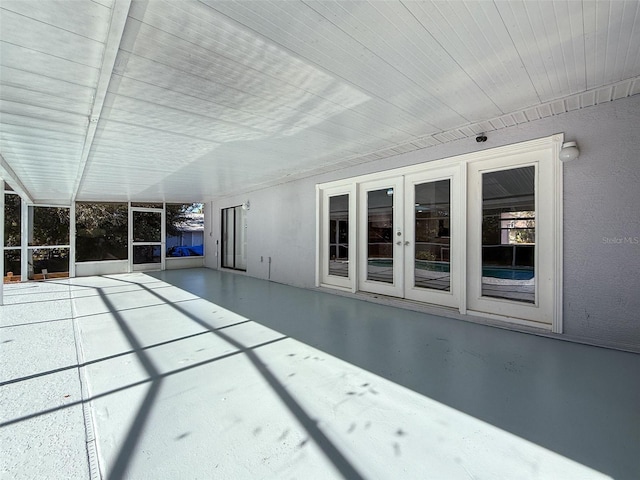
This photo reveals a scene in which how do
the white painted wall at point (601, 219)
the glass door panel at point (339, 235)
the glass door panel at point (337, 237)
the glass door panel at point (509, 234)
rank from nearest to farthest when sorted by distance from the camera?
1. the white painted wall at point (601, 219)
2. the glass door panel at point (509, 234)
3. the glass door panel at point (337, 237)
4. the glass door panel at point (339, 235)

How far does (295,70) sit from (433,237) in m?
3.05

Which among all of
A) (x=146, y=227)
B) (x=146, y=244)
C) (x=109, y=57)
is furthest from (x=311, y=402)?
(x=146, y=227)

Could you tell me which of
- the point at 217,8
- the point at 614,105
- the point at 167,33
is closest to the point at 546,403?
the point at 614,105

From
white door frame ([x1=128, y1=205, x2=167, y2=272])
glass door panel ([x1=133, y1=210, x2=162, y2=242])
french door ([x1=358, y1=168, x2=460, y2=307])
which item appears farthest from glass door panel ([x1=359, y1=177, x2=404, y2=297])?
glass door panel ([x1=133, y1=210, x2=162, y2=242])

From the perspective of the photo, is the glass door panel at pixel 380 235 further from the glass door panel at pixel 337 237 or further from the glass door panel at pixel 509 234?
the glass door panel at pixel 509 234

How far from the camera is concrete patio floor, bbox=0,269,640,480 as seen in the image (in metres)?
1.52

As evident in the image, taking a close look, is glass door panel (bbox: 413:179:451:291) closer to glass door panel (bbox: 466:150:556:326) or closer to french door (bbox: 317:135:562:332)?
french door (bbox: 317:135:562:332)

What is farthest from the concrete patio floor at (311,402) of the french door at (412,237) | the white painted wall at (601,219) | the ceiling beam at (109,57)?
the ceiling beam at (109,57)

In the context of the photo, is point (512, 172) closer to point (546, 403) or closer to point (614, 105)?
point (614, 105)

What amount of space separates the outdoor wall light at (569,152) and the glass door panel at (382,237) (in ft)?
6.79

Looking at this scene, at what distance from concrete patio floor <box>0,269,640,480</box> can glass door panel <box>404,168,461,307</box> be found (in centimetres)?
65

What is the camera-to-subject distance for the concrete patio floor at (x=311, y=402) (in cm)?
152

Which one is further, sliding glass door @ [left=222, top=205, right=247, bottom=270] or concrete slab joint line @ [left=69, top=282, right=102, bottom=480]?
sliding glass door @ [left=222, top=205, right=247, bottom=270]

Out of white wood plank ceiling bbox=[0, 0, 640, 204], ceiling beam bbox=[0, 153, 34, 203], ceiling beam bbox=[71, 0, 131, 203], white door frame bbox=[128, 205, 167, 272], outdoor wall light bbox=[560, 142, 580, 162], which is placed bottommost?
white door frame bbox=[128, 205, 167, 272]
